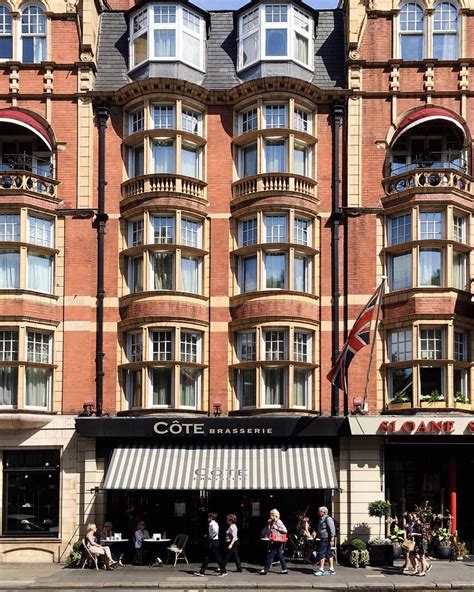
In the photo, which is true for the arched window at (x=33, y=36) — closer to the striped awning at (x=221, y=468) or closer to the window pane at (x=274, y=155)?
the window pane at (x=274, y=155)

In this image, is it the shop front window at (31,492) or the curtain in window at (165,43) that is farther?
the curtain in window at (165,43)

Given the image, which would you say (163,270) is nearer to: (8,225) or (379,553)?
(8,225)

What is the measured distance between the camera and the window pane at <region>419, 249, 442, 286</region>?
99.9 feet

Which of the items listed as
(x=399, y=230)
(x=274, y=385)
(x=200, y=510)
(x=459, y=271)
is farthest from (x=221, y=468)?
(x=459, y=271)

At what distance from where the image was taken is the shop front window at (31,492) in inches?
1192

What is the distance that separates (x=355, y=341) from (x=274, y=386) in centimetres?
384

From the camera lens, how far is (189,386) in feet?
101

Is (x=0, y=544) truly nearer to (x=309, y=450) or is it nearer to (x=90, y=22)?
(x=309, y=450)

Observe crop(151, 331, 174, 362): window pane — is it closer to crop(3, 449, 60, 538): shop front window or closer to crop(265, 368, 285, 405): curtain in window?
crop(265, 368, 285, 405): curtain in window

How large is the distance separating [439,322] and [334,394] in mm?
4060

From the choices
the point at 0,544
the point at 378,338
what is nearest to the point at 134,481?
the point at 0,544

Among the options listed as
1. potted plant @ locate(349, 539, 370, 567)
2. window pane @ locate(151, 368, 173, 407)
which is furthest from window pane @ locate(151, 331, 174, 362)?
potted plant @ locate(349, 539, 370, 567)

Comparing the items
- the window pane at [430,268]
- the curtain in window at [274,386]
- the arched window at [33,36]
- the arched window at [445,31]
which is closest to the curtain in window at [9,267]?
the arched window at [33,36]

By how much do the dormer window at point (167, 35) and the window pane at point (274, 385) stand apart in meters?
10.9
